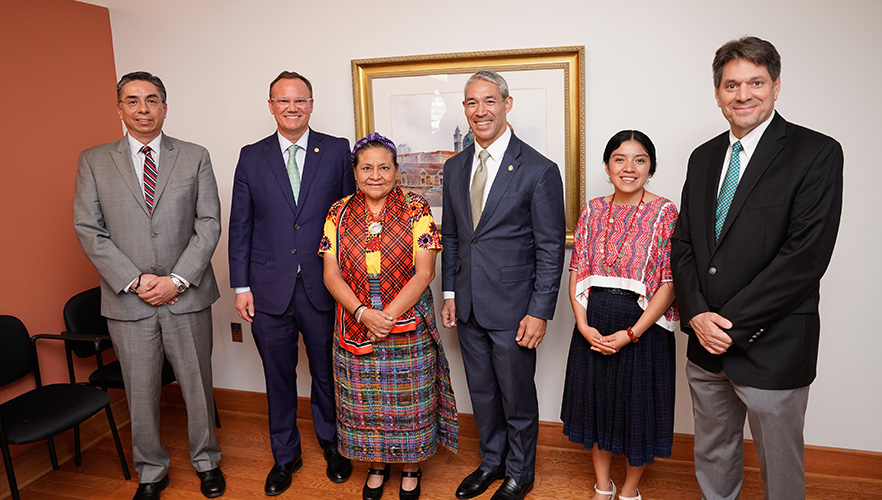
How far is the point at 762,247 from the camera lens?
6.48ft

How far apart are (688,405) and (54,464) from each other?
10.6 feet

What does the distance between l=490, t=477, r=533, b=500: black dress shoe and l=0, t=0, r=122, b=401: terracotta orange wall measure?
2.39 meters

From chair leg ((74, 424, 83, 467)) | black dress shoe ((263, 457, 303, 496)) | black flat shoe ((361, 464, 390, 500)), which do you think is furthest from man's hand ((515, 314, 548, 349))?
chair leg ((74, 424, 83, 467))

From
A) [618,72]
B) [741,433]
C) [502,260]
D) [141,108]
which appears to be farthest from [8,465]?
[618,72]

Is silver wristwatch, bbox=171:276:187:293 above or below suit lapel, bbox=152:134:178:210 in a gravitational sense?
below

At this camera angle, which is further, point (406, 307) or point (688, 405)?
point (688, 405)

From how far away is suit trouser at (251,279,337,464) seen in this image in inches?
111

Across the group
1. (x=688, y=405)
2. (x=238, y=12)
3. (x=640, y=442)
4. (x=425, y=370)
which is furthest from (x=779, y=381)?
(x=238, y=12)

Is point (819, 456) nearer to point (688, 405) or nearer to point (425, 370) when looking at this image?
point (688, 405)

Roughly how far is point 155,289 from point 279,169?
29.5 inches

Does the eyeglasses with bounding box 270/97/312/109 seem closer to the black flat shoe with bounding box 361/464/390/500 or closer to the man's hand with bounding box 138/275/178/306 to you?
the man's hand with bounding box 138/275/178/306

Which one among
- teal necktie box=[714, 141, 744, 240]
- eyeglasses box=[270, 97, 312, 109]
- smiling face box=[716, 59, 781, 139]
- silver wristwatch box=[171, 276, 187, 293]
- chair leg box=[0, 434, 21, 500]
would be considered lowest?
chair leg box=[0, 434, 21, 500]

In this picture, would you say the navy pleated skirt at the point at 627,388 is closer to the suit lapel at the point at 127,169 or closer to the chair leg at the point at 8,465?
the suit lapel at the point at 127,169

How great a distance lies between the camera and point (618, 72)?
9.33 feet
